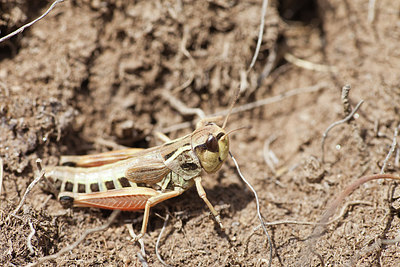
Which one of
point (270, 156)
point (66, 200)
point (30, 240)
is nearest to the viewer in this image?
point (30, 240)

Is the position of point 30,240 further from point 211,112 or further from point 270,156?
point 270,156

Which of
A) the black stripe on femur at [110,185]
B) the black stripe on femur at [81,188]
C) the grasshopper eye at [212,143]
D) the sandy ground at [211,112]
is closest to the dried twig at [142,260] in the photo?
the sandy ground at [211,112]

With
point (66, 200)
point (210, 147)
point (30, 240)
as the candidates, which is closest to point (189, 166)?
point (210, 147)

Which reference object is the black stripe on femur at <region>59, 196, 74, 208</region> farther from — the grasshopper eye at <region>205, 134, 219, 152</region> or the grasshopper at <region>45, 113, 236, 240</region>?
the grasshopper eye at <region>205, 134, 219, 152</region>

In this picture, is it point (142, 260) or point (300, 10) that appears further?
point (300, 10)

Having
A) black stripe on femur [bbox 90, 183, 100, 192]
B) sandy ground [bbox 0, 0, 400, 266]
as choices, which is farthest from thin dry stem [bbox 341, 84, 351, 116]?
black stripe on femur [bbox 90, 183, 100, 192]

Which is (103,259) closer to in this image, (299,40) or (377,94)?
(377,94)

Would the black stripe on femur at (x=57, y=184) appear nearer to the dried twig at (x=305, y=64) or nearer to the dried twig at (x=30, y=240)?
the dried twig at (x=30, y=240)
